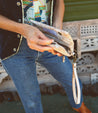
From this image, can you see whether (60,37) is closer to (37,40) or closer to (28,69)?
(37,40)

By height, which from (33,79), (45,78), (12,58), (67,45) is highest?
(67,45)

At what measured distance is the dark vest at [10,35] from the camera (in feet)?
4.78

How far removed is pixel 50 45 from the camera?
1.25 metres

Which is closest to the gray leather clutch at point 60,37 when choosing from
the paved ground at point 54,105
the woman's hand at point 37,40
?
the woman's hand at point 37,40

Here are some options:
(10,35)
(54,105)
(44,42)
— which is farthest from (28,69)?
(54,105)

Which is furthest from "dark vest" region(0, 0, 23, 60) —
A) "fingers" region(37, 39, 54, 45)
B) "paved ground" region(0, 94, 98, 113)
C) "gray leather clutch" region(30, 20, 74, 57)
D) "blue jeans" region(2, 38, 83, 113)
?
"paved ground" region(0, 94, 98, 113)

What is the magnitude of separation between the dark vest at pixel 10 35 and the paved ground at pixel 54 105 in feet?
4.74

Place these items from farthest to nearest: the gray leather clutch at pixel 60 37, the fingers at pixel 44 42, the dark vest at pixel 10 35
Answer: the dark vest at pixel 10 35 < the gray leather clutch at pixel 60 37 < the fingers at pixel 44 42

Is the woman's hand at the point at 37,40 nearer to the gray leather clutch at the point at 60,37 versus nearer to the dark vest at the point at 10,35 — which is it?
the gray leather clutch at the point at 60,37

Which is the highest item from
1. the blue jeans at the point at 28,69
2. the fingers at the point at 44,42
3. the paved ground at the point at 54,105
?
the fingers at the point at 44,42

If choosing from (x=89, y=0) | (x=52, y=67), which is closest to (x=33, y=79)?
(x=52, y=67)

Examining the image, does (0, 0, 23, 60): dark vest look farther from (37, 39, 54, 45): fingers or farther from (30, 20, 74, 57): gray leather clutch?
(37, 39, 54, 45): fingers

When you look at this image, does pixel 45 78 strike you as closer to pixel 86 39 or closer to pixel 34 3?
pixel 86 39

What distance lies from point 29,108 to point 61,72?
49 centimetres
